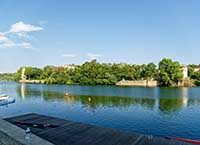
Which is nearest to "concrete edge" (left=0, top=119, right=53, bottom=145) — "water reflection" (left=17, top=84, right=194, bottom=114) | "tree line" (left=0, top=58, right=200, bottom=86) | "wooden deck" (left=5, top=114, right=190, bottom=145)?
"wooden deck" (left=5, top=114, right=190, bottom=145)

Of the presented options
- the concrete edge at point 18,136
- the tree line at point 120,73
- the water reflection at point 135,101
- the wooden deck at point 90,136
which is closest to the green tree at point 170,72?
the tree line at point 120,73

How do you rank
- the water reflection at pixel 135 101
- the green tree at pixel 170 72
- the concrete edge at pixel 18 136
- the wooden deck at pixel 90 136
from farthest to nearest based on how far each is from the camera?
the green tree at pixel 170 72, the water reflection at pixel 135 101, the wooden deck at pixel 90 136, the concrete edge at pixel 18 136

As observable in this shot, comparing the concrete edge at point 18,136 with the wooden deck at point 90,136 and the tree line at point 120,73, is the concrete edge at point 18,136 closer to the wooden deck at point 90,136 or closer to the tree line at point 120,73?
the wooden deck at point 90,136

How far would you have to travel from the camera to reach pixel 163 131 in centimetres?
2206

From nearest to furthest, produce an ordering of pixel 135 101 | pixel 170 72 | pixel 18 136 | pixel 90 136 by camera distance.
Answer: pixel 18 136
pixel 90 136
pixel 135 101
pixel 170 72

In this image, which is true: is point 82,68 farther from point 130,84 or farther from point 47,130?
point 47,130

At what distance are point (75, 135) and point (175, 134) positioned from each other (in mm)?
9446

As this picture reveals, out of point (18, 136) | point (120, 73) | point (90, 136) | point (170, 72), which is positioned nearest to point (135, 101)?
point (90, 136)

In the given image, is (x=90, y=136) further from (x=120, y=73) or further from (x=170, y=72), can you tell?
(x=120, y=73)

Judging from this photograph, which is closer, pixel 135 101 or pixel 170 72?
pixel 135 101

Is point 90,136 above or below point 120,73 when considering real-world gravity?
below

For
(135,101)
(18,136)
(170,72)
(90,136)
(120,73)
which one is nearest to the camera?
(18,136)

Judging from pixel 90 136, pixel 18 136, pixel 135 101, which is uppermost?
pixel 18 136

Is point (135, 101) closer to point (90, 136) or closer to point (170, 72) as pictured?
point (90, 136)
